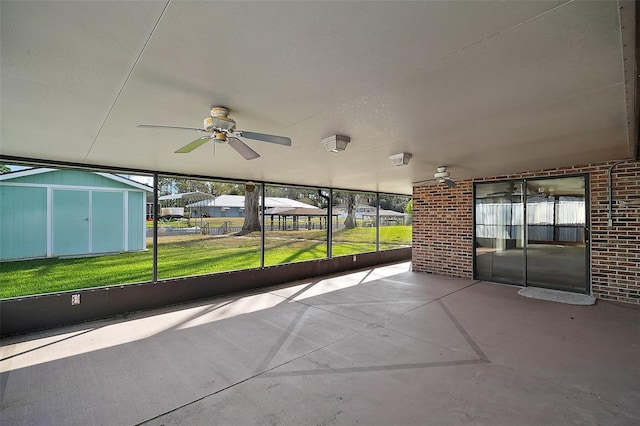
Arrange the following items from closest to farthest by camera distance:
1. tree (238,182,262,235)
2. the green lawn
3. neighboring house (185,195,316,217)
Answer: the green lawn < tree (238,182,262,235) < neighboring house (185,195,316,217)

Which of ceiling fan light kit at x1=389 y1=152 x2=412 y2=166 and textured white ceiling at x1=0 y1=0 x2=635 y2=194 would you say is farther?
ceiling fan light kit at x1=389 y1=152 x2=412 y2=166

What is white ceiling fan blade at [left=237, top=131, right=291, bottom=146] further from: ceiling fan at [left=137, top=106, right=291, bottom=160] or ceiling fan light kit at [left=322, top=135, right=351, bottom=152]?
ceiling fan light kit at [left=322, top=135, right=351, bottom=152]

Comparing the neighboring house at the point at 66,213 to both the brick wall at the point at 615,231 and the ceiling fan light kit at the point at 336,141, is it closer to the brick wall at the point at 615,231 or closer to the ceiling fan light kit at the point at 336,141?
the ceiling fan light kit at the point at 336,141

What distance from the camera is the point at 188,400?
2434mm

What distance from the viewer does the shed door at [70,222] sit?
28.5 feet

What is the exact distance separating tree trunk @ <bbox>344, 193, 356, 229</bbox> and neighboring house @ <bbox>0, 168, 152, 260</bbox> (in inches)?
464

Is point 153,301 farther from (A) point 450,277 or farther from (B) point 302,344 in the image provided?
(A) point 450,277

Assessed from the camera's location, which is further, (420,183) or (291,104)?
(420,183)

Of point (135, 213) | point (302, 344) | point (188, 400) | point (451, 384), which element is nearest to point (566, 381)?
point (451, 384)

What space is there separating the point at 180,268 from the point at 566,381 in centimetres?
1043

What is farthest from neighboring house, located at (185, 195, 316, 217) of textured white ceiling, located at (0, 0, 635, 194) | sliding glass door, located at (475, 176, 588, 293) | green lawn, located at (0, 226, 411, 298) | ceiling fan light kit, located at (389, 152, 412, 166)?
textured white ceiling, located at (0, 0, 635, 194)

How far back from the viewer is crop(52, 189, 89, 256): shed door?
8688 millimetres

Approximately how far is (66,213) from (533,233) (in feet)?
39.5

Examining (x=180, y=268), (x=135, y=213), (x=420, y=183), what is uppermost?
(x=420, y=183)
